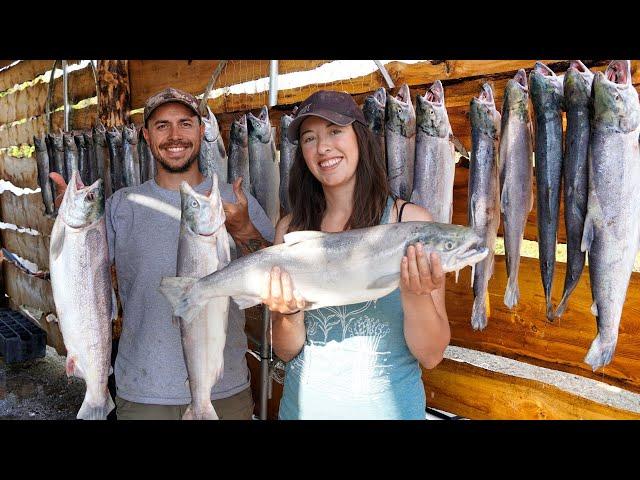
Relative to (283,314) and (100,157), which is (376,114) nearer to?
(283,314)

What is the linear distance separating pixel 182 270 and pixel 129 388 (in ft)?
2.60

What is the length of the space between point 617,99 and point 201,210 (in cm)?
181

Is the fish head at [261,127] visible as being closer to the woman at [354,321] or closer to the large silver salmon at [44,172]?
the woman at [354,321]

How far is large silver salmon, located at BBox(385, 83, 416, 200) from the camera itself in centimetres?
307

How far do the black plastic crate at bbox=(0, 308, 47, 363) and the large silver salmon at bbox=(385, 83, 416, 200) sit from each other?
6383mm

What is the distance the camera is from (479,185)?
2.77 meters

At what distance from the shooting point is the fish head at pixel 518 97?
2.63 m

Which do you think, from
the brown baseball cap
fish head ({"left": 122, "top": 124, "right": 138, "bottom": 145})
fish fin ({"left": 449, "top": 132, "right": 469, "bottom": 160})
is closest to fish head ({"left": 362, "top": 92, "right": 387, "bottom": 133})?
fish fin ({"left": 449, "top": 132, "right": 469, "bottom": 160})

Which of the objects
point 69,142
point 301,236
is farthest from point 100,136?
point 301,236

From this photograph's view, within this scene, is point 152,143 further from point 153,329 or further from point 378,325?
point 378,325

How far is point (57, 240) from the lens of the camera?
3109mm

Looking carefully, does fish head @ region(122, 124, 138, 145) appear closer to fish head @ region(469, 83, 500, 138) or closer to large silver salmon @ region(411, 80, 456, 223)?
large silver salmon @ region(411, 80, 456, 223)
